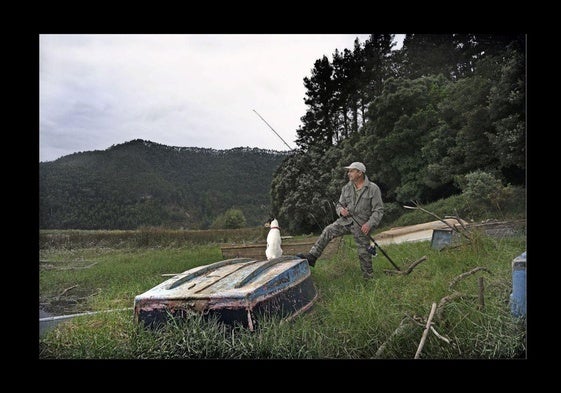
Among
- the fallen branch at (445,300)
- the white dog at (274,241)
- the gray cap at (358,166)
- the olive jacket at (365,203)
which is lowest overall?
the fallen branch at (445,300)

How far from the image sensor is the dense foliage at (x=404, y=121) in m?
4.38

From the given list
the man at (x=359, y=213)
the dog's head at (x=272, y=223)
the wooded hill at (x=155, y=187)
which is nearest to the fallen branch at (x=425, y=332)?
the man at (x=359, y=213)

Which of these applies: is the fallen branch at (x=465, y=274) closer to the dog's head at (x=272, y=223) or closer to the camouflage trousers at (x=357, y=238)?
the camouflage trousers at (x=357, y=238)

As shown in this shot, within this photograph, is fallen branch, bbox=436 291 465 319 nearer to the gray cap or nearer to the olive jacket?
the olive jacket

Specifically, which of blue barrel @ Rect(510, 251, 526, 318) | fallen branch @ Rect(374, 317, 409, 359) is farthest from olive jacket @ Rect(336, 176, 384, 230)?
blue barrel @ Rect(510, 251, 526, 318)

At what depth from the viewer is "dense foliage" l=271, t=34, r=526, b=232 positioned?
438 cm

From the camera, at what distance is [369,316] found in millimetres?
4113

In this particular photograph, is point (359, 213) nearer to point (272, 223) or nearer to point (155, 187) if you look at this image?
point (272, 223)

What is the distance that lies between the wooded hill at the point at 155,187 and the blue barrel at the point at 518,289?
6.13ft

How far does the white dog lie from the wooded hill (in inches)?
3.5

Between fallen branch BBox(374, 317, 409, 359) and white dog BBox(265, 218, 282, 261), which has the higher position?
white dog BBox(265, 218, 282, 261)
